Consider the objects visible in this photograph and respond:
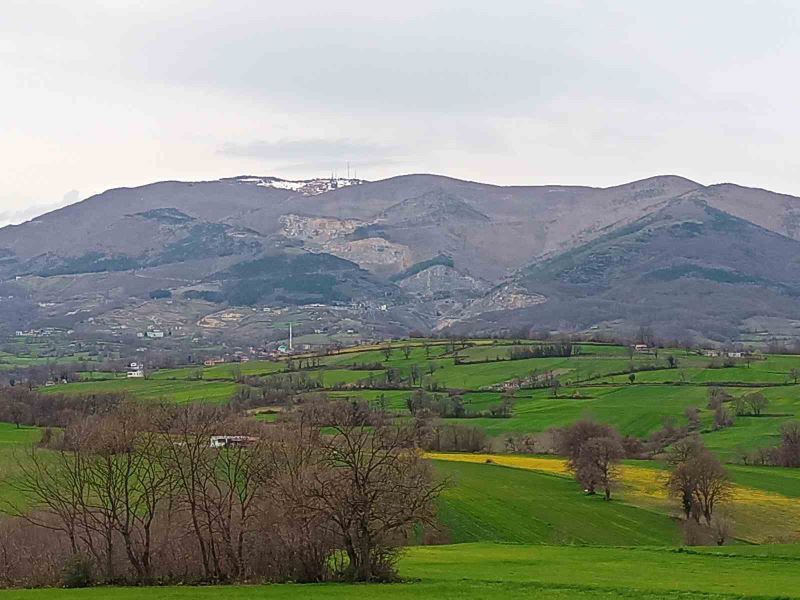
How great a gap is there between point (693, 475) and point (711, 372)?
68497 mm

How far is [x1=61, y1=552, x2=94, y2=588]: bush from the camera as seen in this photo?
A: 35219 millimetres

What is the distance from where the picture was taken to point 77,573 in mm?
35375

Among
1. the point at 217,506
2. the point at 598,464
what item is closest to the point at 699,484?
the point at 598,464

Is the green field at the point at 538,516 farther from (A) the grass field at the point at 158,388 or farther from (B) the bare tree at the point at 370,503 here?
(A) the grass field at the point at 158,388

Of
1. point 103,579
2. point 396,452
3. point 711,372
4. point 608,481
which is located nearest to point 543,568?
point 396,452

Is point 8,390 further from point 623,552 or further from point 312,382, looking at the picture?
point 623,552

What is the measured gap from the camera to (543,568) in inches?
1499

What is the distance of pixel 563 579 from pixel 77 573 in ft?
53.8

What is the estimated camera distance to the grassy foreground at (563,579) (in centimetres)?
3034

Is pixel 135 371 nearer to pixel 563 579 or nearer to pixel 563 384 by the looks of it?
pixel 563 384

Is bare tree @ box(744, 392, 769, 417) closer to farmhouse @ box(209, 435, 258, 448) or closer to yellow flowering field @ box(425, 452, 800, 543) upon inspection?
yellow flowering field @ box(425, 452, 800, 543)

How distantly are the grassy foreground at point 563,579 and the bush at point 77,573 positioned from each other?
236cm

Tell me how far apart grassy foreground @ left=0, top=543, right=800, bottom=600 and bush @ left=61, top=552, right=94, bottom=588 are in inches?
93.1

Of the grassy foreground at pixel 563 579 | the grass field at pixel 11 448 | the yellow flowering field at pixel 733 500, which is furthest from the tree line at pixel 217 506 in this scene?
the yellow flowering field at pixel 733 500
